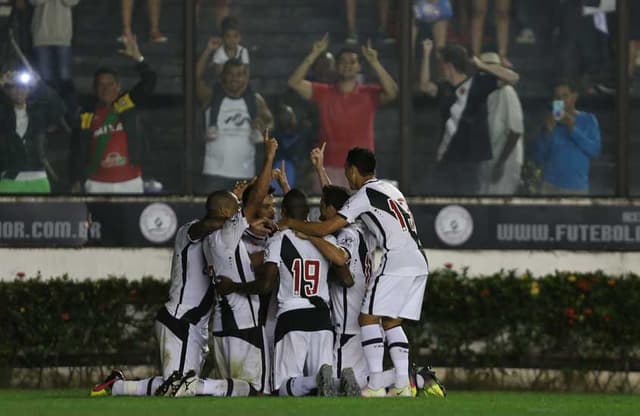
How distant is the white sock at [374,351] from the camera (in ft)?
53.1

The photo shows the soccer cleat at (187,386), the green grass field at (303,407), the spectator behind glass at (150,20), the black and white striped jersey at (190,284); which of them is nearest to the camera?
the green grass field at (303,407)

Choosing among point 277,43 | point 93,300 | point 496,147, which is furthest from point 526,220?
point 93,300

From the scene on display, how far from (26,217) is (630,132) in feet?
18.7

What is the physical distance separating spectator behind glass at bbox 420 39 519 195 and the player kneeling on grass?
4421 millimetres

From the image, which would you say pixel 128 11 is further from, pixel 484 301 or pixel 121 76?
pixel 484 301

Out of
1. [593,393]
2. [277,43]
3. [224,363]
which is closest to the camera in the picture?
[224,363]

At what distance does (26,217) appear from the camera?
2031 cm

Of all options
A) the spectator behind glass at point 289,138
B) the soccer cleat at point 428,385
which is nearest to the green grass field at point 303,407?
the soccer cleat at point 428,385

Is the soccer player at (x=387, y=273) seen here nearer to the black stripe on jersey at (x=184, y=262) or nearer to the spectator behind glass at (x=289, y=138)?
the black stripe on jersey at (x=184, y=262)

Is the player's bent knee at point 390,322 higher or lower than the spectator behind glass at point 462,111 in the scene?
lower

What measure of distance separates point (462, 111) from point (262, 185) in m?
4.65

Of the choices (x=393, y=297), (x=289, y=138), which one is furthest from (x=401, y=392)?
(x=289, y=138)

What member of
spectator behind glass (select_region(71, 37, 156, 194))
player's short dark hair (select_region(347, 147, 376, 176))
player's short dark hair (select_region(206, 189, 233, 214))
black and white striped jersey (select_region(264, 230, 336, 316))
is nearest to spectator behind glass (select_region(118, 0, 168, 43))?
spectator behind glass (select_region(71, 37, 156, 194))

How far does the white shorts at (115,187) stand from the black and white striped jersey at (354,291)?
4208mm
